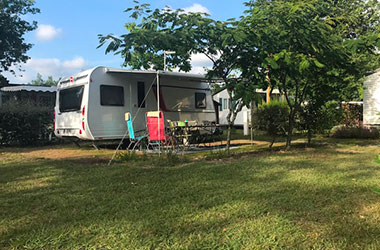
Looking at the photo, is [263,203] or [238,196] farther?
[238,196]

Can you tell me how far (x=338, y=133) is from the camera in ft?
42.4

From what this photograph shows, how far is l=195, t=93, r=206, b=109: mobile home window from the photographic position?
11.6 metres

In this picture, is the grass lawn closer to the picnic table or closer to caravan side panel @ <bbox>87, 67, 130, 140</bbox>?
the picnic table

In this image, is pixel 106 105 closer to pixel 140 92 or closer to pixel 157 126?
pixel 140 92

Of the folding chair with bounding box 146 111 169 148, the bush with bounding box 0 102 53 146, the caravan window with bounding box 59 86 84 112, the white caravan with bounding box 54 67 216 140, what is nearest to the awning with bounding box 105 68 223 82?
the white caravan with bounding box 54 67 216 140

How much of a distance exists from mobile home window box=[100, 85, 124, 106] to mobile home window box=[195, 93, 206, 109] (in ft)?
9.92

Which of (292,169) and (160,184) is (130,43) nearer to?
(160,184)

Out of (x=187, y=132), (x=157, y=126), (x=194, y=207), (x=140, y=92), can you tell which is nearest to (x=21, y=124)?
(x=140, y=92)

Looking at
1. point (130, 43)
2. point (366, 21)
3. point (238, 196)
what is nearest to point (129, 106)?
point (130, 43)

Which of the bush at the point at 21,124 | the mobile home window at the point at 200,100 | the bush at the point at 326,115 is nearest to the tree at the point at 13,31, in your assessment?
the bush at the point at 21,124

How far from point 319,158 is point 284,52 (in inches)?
89.8

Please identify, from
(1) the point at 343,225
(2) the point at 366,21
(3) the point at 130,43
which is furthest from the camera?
(2) the point at 366,21

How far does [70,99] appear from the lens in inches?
376

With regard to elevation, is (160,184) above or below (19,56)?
below
